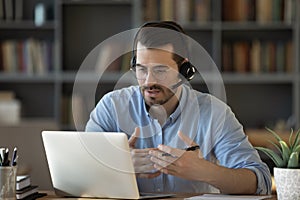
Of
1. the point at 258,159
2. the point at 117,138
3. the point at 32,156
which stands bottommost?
the point at 32,156

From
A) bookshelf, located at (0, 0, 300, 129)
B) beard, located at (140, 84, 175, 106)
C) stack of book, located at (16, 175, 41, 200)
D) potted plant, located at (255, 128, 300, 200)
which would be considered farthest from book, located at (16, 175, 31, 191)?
bookshelf, located at (0, 0, 300, 129)

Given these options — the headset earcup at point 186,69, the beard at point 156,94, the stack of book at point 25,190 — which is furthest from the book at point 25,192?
the headset earcup at point 186,69

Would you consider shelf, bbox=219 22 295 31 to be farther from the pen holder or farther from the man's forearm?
the pen holder

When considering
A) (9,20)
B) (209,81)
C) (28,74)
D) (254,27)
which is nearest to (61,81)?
(28,74)

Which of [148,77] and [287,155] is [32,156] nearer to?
[148,77]

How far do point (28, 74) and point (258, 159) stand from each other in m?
3.09

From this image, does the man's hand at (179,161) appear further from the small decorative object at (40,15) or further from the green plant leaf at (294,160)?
the small decorative object at (40,15)

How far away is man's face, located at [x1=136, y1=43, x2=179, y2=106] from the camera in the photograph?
228 cm

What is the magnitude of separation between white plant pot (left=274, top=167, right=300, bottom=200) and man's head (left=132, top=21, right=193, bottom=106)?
523 millimetres

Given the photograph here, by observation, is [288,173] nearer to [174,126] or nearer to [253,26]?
[174,126]

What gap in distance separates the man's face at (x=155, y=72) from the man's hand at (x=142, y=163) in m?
0.18

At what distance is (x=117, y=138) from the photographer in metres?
1.96

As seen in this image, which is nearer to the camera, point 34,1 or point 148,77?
point 148,77

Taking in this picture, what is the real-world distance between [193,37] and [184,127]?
2859mm
